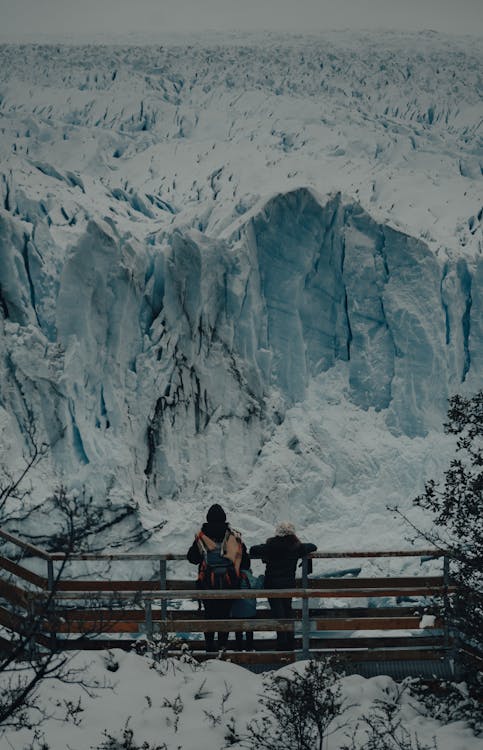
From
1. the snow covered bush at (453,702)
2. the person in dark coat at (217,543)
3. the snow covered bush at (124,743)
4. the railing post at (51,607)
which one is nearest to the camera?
the railing post at (51,607)

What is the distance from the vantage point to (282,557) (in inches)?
253

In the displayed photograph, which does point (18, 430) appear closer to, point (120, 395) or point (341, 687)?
point (120, 395)

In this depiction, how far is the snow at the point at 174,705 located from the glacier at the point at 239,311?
26.3 feet

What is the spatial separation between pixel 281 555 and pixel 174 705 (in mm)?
1240

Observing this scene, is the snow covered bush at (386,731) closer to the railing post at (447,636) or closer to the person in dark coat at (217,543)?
the railing post at (447,636)

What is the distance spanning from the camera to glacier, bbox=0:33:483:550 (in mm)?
15539

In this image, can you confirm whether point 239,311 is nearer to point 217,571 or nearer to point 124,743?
point 217,571

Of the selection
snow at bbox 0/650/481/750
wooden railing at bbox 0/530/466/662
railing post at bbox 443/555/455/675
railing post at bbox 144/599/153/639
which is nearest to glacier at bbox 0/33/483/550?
wooden railing at bbox 0/530/466/662

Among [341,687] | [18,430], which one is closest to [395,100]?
[18,430]

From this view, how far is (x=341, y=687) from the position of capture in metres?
5.86

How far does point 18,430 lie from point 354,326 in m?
6.53

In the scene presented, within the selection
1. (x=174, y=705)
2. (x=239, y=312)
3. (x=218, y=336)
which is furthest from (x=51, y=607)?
(x=239, y=312)

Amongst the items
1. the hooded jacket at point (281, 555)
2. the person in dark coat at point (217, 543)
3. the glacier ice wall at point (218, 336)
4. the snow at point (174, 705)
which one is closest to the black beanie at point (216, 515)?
the person in dark coat at point (217, 543)

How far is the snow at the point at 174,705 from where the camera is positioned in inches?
214
